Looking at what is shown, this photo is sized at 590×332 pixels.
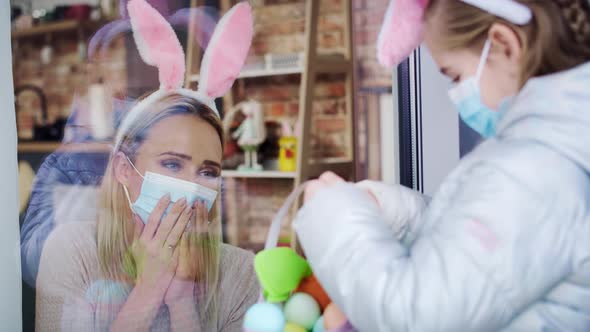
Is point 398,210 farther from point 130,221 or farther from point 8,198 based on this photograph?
point 8,198

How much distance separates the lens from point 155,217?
1.56m

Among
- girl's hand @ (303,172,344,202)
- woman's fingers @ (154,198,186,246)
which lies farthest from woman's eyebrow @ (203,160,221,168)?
girl's hand @ (303,172,344,202)

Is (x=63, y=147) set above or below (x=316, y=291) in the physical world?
above

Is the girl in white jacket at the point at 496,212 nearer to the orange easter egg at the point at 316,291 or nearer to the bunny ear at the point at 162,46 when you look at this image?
the orange easter egg at the point at 316,291

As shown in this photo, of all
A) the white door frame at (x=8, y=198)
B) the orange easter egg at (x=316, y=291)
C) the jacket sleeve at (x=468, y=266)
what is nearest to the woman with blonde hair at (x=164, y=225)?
the white door frame at (x=8, y=198)

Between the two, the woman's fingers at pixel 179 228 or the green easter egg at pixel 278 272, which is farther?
the woman's fingers at pixel 179 228

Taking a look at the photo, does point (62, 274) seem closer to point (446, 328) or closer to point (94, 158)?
point (94, 158)

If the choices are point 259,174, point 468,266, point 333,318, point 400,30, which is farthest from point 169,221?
point 468,266

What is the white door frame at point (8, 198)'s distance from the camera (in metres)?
1.76

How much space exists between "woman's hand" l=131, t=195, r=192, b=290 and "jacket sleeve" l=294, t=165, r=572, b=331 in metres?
0.70

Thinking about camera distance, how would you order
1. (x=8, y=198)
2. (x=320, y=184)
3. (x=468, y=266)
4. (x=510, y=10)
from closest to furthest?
(x=468, y=266), (x=510, y=10), (x=320, y=184), (x=8, y=198)

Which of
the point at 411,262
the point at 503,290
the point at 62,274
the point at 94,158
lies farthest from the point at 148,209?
the point at 503,290

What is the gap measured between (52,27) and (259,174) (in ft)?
2.37

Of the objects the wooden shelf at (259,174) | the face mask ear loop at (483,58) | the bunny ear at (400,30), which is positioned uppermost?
the bunny ear at (400,30)
